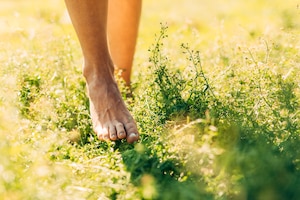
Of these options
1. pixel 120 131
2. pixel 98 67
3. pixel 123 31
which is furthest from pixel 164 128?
pixel 123 31

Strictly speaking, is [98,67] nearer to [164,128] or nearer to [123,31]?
[164,128]

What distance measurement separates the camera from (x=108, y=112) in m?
2.63

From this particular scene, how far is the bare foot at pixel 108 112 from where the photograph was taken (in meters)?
2.50

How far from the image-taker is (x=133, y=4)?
3.22 m

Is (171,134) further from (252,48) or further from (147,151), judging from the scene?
(252,48)

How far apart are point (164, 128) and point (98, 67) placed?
19.5 inches

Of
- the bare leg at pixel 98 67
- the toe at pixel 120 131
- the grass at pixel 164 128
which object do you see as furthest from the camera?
the bare leg at pixel 98 67

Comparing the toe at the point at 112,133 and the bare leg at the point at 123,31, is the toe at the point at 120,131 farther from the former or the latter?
the bare leg at the point at 123,31

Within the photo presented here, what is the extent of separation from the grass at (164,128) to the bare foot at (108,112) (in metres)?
0.05

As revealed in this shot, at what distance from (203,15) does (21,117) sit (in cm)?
324

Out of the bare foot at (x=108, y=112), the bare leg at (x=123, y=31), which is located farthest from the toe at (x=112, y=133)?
the bare leg at (x=123, y=31)

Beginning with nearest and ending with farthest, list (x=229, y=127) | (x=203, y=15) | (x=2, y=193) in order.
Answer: (x=2, y=193) → (x=229, y=127) → (x=203, y=15)

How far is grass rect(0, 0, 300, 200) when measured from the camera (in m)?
1.90

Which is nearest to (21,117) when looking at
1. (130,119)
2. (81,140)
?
(81,140)
